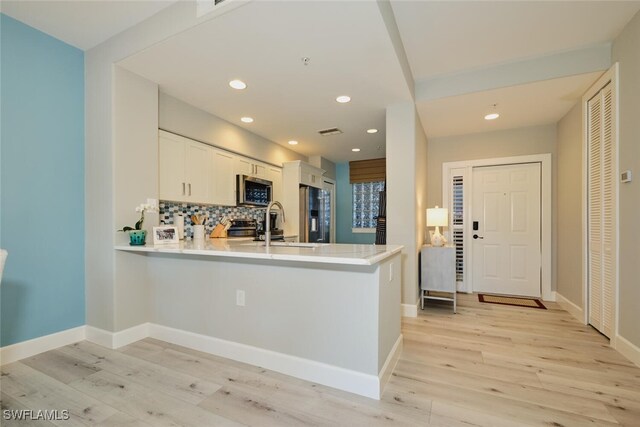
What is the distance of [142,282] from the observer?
2748 millimetres

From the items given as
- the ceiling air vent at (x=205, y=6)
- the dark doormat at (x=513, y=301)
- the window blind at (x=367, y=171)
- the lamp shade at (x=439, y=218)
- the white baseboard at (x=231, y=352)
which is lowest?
the dark doormat at (x=513, y=301)

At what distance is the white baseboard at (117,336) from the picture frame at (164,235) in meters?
0.84

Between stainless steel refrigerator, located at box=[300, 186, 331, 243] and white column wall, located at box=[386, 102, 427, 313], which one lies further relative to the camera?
stainless steel refrigerator, located at box=[300, 186, 331, 243]

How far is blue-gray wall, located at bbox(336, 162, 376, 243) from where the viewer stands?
6547 millimetres

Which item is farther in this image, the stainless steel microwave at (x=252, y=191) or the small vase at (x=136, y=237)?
the stainless steel microwave at (x=252, y=191)

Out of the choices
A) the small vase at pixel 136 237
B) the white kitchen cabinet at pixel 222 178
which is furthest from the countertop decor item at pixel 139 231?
the white kitchen cabinet at pixel 222 178

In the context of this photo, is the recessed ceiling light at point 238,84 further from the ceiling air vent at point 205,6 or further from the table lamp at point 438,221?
the table lamp at point 438,221

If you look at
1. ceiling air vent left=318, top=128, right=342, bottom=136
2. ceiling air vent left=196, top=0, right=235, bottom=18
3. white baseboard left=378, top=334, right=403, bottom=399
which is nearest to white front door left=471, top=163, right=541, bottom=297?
ceiling air vent left=318, top=128, right=342, bottom=136

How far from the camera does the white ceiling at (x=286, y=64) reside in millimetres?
1986

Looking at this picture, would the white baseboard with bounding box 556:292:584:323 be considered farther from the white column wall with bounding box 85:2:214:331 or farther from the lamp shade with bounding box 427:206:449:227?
the white column wall with bounding box 85:2:214:331

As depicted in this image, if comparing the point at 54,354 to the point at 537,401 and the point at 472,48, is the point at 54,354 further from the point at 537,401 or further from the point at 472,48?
the point at 472,48

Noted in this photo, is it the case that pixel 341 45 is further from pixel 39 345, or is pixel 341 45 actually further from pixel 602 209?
pixel 39 345

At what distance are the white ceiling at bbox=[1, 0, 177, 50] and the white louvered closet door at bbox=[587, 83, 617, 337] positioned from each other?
3.92 meters

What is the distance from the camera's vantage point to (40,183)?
2.41 m
